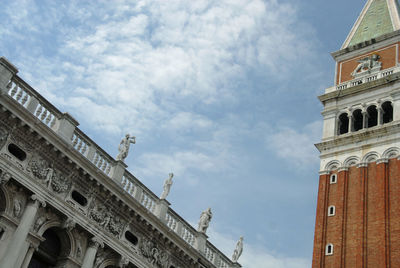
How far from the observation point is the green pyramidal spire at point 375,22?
4812cm

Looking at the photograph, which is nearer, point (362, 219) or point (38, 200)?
point (38, 200)

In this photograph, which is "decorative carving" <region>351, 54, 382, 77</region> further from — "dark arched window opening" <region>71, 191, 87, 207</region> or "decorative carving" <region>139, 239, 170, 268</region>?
"dark arched window opening" <region>71, 191, 87, 207</region>

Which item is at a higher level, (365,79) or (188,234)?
(365,79)

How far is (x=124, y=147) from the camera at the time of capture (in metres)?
25.5

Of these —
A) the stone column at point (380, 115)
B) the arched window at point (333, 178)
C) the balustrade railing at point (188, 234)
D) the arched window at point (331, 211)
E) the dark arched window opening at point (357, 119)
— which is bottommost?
the balustrade railing at point (188, 234)

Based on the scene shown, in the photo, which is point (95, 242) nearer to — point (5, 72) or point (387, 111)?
point (5, 72)

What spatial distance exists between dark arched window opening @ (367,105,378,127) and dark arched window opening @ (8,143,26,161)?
2920 centimetres

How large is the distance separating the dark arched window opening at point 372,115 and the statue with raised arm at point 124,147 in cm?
2299

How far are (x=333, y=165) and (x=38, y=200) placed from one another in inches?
1047

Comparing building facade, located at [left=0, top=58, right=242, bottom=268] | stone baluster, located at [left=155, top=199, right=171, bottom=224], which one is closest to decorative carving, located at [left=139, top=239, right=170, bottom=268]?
building facade, located at [left=0, top=58, right=242, bottom=268]

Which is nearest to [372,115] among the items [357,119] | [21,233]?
[357,119]

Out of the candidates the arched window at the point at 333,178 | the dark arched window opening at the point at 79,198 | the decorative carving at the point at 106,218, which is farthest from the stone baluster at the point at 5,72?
the arched window at the point at 333,178

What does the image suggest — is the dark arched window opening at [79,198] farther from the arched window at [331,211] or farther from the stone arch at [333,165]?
the stone arch at [333,165]

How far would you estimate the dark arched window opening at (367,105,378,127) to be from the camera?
41906 millimetres
